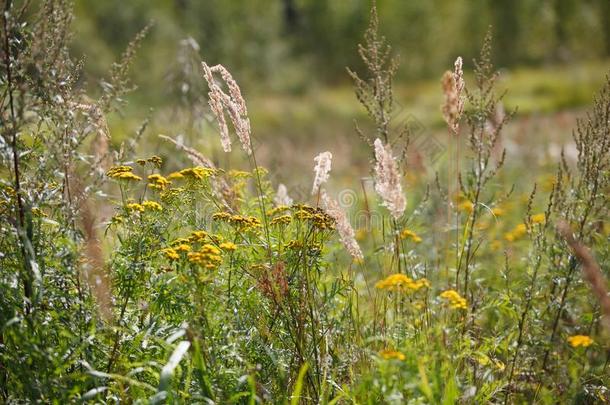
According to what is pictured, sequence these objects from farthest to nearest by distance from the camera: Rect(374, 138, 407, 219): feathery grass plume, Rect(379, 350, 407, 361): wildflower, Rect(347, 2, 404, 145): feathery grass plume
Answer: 1. Rect(347, 2, 404, 145): feathery grass plume
2. Rect(374, 138, 407, 219): feathery grass plume
3. Rect(379, 350, 407, 361): wildflower

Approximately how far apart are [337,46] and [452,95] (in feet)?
143

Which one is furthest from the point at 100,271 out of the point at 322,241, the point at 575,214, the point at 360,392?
the point at 575,214

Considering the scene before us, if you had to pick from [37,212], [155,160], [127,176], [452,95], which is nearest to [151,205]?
[127,176]

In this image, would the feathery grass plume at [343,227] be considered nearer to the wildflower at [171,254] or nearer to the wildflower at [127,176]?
the wildflower at [171,254]

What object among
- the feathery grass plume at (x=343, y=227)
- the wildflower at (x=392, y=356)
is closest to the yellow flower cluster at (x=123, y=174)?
the feathery grass plume at (x=343, y=227)

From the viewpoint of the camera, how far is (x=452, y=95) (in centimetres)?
351

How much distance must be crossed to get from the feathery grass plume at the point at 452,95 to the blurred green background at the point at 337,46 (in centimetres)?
1844

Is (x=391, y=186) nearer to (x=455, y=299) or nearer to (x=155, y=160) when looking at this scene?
(x=455, y=299)

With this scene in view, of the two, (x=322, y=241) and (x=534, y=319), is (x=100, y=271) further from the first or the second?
(x=534, y=319)

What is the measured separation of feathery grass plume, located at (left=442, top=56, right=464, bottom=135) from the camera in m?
3.53

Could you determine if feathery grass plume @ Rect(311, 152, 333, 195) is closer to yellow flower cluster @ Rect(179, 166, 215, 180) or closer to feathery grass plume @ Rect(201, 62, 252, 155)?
feathery grass plume @ Rect(201, 62, 252, 155)

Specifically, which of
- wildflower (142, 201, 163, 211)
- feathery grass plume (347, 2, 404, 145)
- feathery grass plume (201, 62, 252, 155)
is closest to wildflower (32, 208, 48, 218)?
wildflower (142, 201, 163, 211)

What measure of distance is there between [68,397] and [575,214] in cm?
280

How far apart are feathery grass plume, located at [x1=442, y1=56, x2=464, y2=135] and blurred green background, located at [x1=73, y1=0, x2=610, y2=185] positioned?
18442 mm
